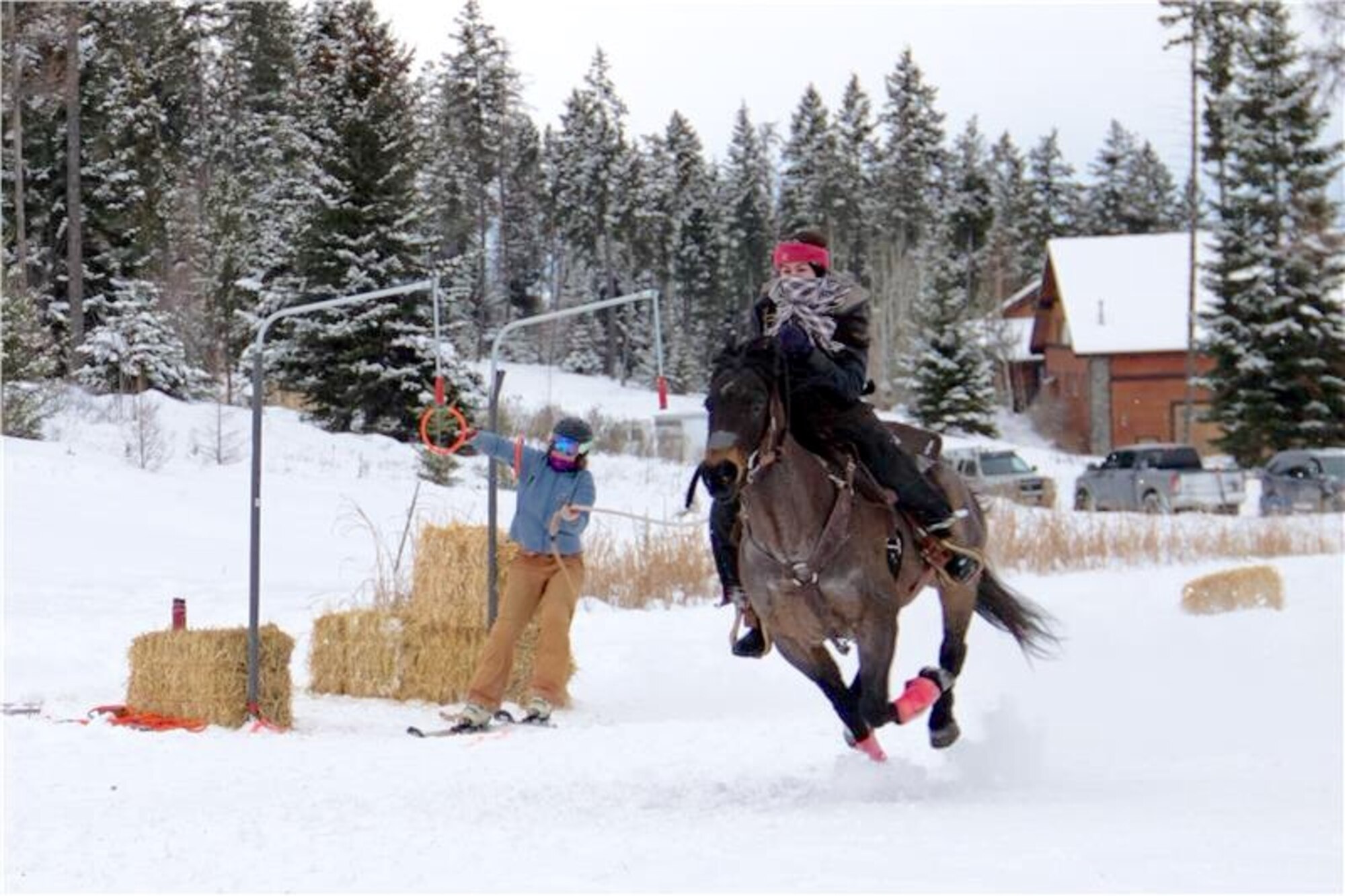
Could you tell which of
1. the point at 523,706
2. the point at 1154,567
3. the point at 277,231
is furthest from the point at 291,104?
the point at 523,706

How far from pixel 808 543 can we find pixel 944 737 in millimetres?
1668

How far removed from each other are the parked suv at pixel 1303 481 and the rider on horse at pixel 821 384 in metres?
26.4

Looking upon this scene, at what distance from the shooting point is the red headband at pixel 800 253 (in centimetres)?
816

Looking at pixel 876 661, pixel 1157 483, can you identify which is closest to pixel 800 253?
pixel 876 661

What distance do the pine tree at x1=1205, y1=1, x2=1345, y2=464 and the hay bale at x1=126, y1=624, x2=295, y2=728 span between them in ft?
126

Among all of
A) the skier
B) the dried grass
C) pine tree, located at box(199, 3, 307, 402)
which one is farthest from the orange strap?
pine tree, located at box(199, 3, 307, 402)

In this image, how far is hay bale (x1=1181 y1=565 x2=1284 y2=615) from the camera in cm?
1700

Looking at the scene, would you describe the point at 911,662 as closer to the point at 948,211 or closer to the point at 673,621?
the point at 673,621

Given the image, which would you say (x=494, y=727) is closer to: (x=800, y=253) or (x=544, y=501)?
(x=544, y=501)

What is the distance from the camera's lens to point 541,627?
11797 millimetres

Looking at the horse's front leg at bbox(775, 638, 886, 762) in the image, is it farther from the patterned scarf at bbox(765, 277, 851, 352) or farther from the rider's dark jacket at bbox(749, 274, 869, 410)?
the patterned scarf at bbox(765, 277, 851, 352)

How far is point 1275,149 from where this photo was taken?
47.9 m

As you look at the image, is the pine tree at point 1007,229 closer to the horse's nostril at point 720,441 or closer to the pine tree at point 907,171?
the pine tree at point 907,171

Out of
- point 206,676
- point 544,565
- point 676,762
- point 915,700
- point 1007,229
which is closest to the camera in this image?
point 915,700
